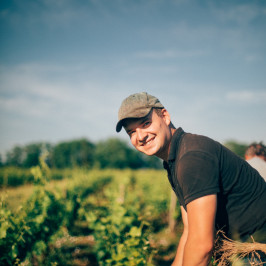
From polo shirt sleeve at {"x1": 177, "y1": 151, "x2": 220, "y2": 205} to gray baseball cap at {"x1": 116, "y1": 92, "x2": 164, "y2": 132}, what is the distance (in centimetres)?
49

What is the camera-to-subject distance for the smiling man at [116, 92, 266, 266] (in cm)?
117

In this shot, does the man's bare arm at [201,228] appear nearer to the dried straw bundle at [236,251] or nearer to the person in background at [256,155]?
the dried straw bundle at [236,251]

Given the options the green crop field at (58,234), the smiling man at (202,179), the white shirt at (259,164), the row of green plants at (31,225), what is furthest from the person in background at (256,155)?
the row of green plants at (31,225)

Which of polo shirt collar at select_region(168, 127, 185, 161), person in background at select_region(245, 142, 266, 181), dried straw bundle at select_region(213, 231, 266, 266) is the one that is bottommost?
dried straw bundle at select_region(213, 231, 266, 266)

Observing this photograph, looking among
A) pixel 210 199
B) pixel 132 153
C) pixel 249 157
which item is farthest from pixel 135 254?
pixel 132 153

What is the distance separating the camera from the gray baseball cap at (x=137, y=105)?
5.15 ft

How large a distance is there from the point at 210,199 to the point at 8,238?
307 cm

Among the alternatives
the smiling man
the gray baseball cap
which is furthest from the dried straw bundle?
the gray baseball cap

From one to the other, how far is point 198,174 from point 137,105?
67 centimetres

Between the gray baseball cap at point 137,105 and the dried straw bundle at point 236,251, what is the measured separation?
100cm

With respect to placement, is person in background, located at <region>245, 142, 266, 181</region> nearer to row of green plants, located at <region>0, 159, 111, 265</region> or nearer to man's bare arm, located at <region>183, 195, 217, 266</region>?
man's bare arm, located at <region>183, 195, 217, 266</region>

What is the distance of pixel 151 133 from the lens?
160cm

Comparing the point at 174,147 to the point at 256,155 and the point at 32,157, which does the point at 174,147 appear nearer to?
the point at 256,155

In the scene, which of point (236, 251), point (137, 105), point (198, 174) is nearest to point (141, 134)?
→ point (137, 105)
